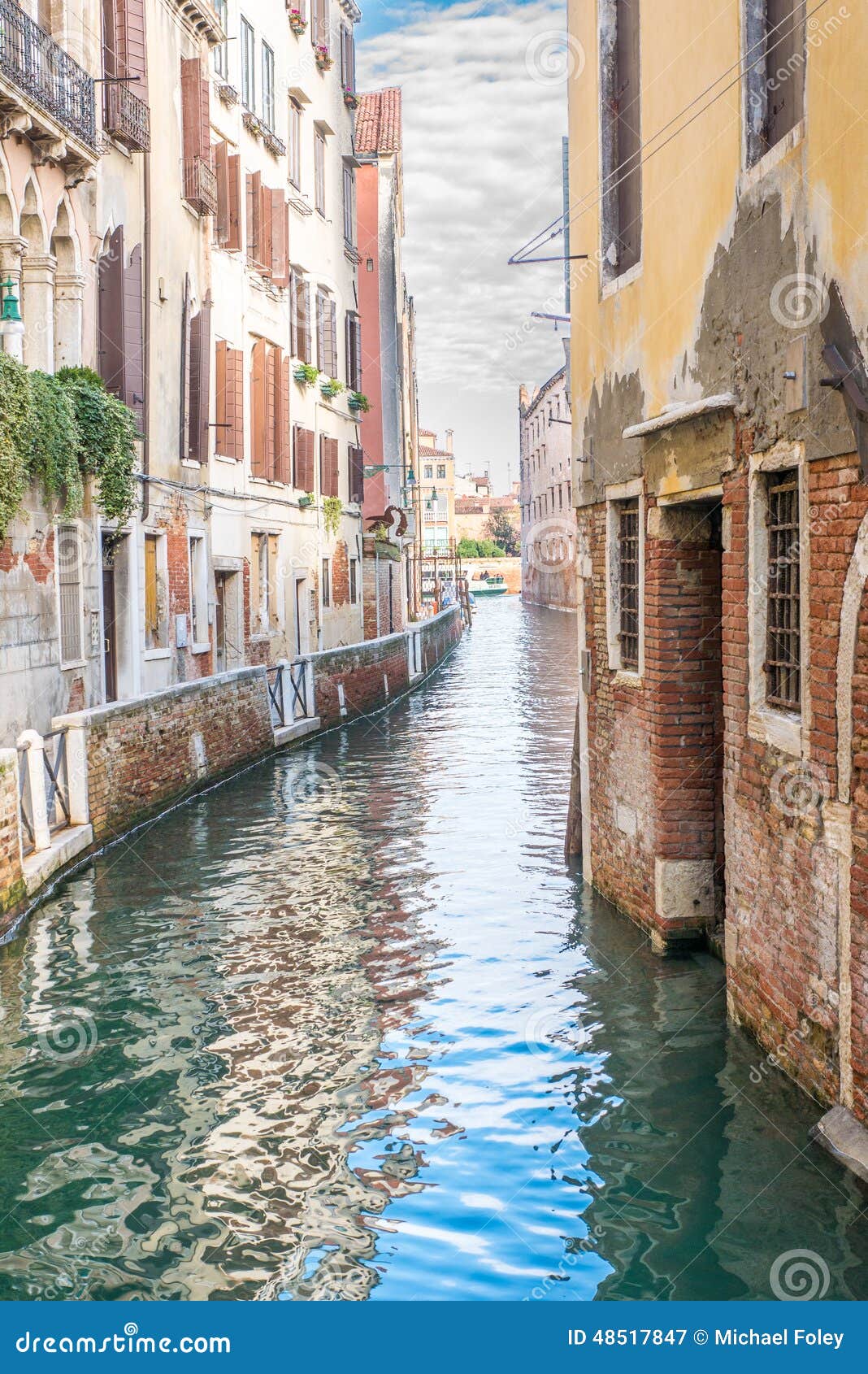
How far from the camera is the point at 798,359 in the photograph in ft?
17.2

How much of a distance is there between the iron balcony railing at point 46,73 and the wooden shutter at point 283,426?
8107 mm

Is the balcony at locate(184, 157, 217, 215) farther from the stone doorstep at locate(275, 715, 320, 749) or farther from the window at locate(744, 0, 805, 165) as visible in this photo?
the window at locate(744, 0, 805, 165)

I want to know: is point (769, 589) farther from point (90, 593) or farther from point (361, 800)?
point (90, 593)

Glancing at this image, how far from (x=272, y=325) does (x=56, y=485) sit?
10120 mm

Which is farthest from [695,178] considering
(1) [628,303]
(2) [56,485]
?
(2) [56,485]

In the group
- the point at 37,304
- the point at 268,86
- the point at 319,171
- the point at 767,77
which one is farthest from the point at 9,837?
the point at 319,171

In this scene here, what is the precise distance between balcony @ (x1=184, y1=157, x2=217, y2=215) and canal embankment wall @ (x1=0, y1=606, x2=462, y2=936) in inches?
234

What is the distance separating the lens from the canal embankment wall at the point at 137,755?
929cm

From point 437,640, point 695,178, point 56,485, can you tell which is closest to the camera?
point 695,178

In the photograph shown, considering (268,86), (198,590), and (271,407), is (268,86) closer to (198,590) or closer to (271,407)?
(271,407)

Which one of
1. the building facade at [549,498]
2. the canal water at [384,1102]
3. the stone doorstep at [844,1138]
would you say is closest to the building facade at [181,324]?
the canal water at [384,1102]

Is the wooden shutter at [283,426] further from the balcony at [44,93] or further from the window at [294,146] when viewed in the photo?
the balcony at [44,93]

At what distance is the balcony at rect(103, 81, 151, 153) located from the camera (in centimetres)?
1520

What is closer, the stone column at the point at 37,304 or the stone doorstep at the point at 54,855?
the stone doorstep at the point at 54,855
